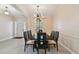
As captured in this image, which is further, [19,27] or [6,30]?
[6,30]

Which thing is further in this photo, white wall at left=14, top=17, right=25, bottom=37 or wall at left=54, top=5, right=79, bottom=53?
wall at left=54, top=5, right=79, bottom=53

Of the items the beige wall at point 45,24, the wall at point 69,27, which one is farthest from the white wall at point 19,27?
the wall at point 69,27

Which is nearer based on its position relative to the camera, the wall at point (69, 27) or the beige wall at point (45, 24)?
the beige wall at point (45, 24)

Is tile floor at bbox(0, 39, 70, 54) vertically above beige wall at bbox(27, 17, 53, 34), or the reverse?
beige wall at bbox(27, 17, 53, 34)

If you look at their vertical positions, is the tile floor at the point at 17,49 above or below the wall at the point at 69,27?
below

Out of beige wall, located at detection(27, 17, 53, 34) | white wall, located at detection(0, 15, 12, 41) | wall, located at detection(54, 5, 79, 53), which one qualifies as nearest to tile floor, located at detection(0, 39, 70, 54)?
white wall, located at detection(0, 15, 12, 41)

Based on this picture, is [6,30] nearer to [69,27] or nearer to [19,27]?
[19,27]

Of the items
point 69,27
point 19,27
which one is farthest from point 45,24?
point 69,27

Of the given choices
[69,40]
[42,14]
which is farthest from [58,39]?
[42,14]

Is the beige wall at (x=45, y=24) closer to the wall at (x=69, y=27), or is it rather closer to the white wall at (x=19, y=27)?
the white wall at (x=19, y=27)

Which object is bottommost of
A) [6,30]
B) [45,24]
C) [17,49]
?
[17,49]

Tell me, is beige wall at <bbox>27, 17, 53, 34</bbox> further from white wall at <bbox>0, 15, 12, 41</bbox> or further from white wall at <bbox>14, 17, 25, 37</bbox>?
white wall at <bbox>0, 15, 12, 41</bbox>
